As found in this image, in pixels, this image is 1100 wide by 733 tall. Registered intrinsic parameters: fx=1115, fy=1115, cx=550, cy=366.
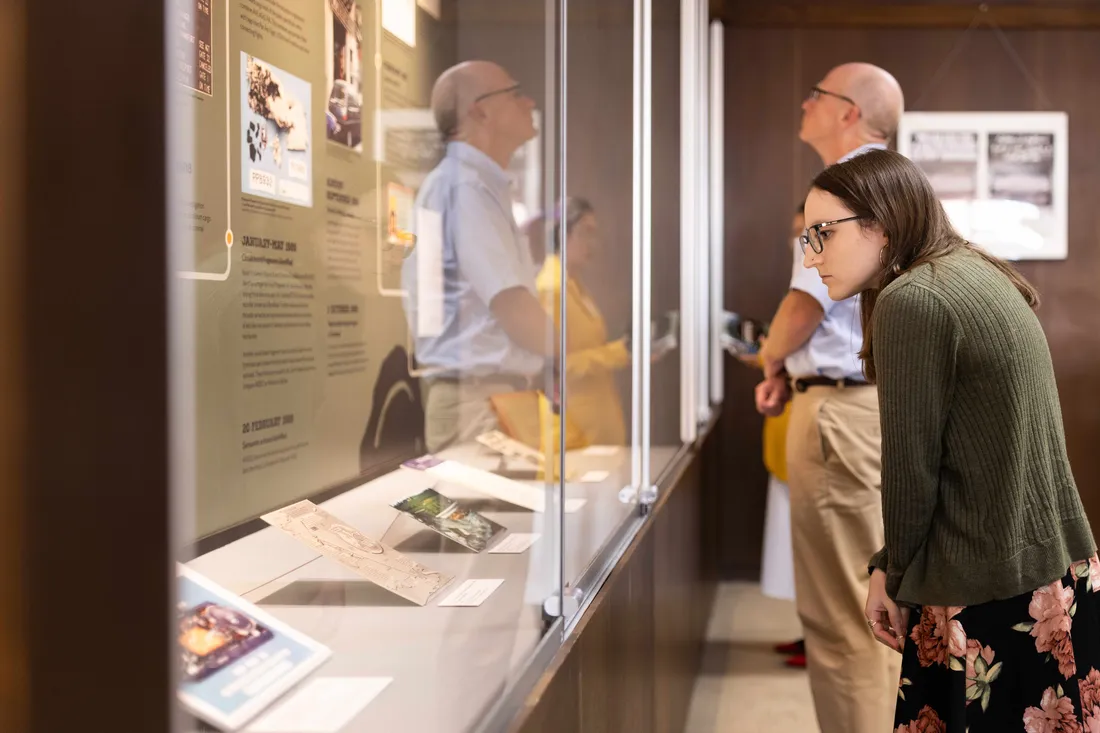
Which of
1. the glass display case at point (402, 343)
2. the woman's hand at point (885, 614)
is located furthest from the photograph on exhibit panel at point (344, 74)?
the woman's hand at point (885, 614)

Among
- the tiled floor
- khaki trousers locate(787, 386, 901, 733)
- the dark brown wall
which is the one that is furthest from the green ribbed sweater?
the dark brown wall

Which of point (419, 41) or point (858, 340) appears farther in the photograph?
point (858, 340)

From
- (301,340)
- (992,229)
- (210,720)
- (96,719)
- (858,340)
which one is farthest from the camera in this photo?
(992,229)

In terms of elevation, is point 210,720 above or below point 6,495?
below

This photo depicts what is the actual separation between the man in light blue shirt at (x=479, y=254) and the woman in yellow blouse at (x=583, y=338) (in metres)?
0.06

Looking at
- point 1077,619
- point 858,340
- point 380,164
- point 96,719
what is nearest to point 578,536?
point 380,164

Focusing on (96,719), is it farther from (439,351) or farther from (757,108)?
(757,108)

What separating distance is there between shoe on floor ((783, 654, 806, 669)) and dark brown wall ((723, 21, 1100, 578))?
1427mm

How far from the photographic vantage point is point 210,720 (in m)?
0.65

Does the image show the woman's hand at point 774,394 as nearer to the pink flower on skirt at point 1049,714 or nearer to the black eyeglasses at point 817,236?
the black eyeglasses at point 817,236

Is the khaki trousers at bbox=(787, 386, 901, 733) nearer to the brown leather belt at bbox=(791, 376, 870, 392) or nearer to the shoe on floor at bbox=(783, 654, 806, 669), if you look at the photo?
the brown leather belt at bbox=(791, 376, 870, 392)

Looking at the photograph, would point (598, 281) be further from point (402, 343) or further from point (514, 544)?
point (514, 544)

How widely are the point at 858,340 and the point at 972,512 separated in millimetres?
1432

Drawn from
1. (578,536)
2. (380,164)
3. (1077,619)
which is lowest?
(1077,619)
